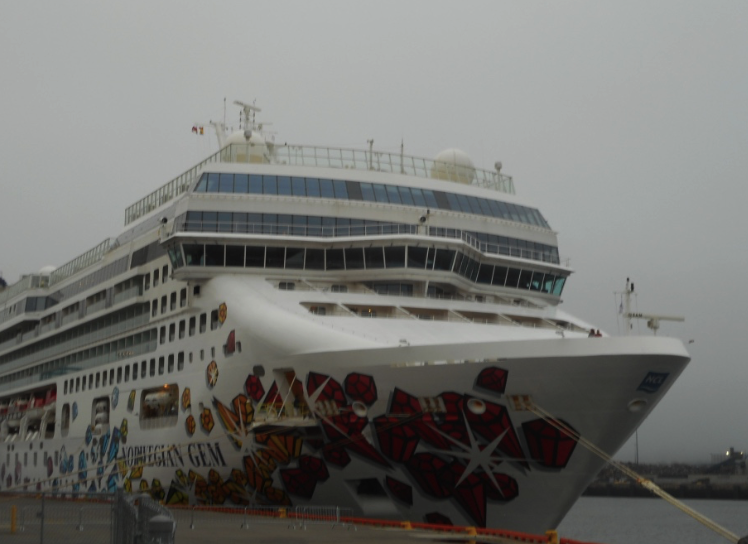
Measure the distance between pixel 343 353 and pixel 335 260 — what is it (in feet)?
22.9

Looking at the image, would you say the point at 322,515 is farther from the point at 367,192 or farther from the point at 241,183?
the point at 241,183

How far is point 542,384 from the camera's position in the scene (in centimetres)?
2186

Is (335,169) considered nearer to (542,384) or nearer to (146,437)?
(146,437)

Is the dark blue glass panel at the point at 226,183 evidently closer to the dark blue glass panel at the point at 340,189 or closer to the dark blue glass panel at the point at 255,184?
the dark blue glass panel at the point at 255,184

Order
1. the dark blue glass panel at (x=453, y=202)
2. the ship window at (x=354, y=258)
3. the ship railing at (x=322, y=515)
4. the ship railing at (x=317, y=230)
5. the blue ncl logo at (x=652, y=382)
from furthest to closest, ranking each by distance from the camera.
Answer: the dark blue glass panel at (x=453, y=202) < the ship railing at (x=317, y=230) < the ship window at (x=354, y=258) < the ship railing at (x=322, y=515) < the blue ncl logo at (x=652, y=382)

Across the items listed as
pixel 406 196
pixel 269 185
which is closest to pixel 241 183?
pixel 269 185

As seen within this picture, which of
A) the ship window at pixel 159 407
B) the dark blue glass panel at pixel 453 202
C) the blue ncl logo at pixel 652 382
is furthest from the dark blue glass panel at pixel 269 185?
the blue ncl logo at pixel 652 382

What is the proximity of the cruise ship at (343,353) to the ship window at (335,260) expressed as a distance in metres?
0.12

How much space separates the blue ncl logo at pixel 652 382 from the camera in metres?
22.2

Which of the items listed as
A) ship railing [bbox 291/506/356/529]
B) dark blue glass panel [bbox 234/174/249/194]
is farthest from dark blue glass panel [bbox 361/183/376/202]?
ship railing [bbox 291/506/356/529]

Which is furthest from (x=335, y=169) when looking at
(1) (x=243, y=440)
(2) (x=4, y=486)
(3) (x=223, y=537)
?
(2) (x=4, y=486)

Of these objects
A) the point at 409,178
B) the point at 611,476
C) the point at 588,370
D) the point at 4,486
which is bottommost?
the point at 611,476

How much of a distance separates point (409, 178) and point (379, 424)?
12289 millimetres

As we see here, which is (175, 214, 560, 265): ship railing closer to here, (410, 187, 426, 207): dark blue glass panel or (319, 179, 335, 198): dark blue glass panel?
(410, 187, 426, 207): dark blue glass panel
